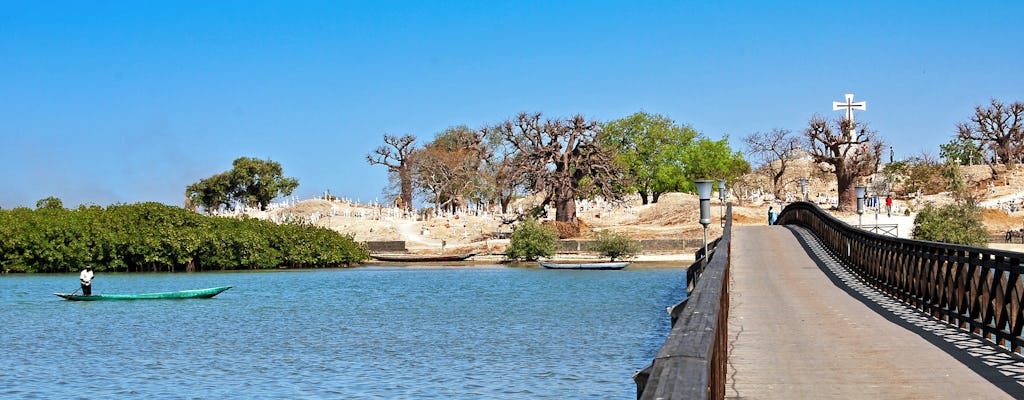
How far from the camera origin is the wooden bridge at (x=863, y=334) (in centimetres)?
732

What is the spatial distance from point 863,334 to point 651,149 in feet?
318

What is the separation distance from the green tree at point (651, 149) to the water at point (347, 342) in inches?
2090

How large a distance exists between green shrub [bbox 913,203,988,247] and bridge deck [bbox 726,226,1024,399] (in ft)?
138

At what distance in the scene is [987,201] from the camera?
3765 inches

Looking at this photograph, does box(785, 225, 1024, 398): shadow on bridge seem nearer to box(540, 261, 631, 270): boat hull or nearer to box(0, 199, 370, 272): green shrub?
box(540, 261, 631, 270): boat hull

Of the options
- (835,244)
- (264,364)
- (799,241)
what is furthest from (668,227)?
(264,364)

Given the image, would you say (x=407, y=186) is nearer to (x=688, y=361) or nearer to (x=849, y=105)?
(x=849, y=105)

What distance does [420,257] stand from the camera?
79.9m

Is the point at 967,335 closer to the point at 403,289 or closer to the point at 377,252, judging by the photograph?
the point at 403,289

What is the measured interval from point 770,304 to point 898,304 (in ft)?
7.70

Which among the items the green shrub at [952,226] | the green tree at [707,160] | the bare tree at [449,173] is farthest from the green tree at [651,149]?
the green shrub at [952,226]

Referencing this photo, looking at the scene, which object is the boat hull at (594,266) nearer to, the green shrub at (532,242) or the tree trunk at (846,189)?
the green shrub at (532,242)

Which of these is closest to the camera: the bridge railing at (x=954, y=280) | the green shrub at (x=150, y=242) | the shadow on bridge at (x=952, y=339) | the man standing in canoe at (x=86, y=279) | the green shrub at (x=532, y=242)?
the shadow on bridge at (x=952, y=339)

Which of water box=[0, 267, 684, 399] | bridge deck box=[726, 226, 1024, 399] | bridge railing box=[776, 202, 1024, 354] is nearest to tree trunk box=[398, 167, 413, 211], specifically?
water box=[0, 267, 684, 399]
